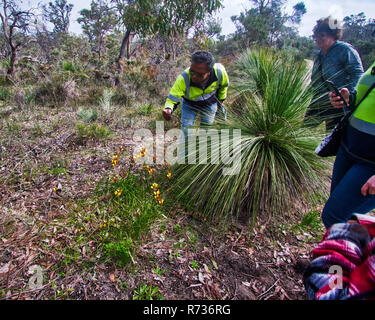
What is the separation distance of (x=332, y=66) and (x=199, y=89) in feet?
4.49

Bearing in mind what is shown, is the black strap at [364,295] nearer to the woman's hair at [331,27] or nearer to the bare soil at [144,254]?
the bare soil at [144,254]

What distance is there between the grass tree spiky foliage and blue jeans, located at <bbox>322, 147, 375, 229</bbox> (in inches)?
18.1

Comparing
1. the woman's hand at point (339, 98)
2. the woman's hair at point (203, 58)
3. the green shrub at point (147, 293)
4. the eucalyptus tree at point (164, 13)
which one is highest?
the eucalyptus tree at point (164, 13)

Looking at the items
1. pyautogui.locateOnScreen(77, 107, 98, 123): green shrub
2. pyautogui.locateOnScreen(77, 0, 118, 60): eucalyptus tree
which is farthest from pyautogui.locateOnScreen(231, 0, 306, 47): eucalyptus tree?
pyautogui.locateOnScreen(77, 107, 98, 123): green shrub

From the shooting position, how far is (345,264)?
2.04 feet

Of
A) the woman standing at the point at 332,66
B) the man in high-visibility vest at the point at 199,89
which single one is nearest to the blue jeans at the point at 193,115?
the man in high-visibility vest at the point at 199,89

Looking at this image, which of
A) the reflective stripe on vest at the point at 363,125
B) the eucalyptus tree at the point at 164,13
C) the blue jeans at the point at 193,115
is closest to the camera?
the reflective stripe on vest at the point at 363,125

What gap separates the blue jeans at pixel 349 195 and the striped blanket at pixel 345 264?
539 mm

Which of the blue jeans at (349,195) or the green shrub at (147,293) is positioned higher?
the blue jeans at (349,195)

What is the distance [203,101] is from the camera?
2545mm

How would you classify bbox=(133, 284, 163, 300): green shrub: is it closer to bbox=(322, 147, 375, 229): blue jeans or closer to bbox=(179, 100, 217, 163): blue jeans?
bbox=(322, 147, 375, 229): blue jeans

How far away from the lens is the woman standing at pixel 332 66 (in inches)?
77.7

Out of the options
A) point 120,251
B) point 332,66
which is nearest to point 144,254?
point 120,251

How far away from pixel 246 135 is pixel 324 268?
1.42 metres
